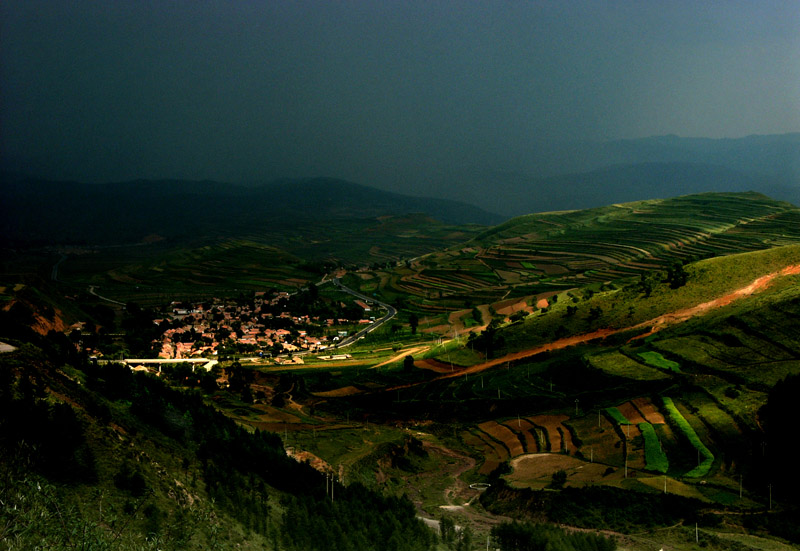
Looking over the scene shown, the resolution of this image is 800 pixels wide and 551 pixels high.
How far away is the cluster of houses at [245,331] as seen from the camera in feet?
259

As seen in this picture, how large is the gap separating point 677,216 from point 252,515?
469ft

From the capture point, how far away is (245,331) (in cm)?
9131

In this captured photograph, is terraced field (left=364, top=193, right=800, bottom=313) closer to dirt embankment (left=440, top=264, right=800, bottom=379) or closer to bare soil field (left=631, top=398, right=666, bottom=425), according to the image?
dirt embankment (left=440, top=264, right=800, bottom=379)

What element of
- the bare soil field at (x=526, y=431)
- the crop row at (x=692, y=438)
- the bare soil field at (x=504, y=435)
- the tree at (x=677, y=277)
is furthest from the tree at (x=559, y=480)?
the tree at (x=677, y=277)

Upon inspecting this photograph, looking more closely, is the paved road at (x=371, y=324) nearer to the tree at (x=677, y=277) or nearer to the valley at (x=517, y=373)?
the valley at (x=517, y=373)

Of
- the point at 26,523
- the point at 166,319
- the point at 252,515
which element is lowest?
the point at 166,319

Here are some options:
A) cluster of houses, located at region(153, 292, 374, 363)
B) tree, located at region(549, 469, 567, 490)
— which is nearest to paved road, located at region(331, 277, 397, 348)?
cluster of houses, located at region(153, 292, 374, 363)

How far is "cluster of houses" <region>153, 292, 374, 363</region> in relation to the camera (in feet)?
259

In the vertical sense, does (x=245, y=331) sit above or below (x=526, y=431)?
below

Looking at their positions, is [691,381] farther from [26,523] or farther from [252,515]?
[26,523]

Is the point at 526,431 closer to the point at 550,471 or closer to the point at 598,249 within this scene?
the point at 550,471

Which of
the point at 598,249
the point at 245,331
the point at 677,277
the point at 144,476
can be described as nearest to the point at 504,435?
the point at 144,476

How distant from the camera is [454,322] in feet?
298

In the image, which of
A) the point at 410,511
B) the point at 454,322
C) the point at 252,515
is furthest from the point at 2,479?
the point at 454,322
